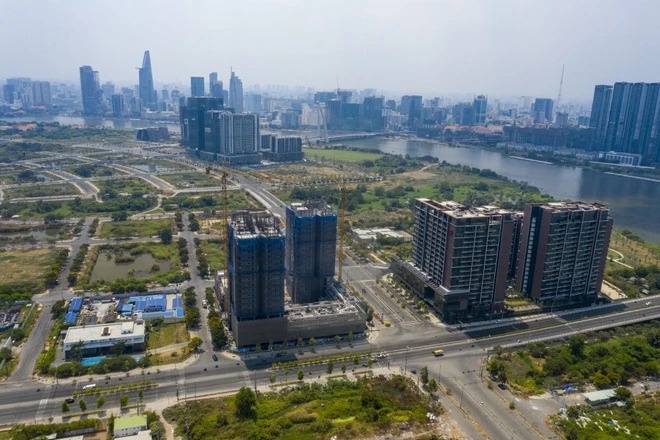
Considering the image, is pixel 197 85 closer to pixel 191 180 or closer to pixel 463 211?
pixel 191 180

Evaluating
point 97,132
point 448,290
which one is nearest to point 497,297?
point 448,290

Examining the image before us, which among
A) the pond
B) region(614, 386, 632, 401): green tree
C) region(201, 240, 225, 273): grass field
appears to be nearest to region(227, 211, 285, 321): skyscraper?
region(201, 240, 225, 273): grass field

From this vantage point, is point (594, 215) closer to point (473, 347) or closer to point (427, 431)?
point (473, 347)

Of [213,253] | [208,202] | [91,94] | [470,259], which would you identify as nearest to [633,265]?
[470,259]

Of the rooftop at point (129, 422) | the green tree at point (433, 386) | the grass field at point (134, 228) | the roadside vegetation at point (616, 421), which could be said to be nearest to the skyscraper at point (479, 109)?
the grass field at point (134, 228)

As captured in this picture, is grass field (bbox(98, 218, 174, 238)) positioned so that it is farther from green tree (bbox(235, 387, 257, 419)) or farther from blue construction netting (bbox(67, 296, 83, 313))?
green tree (bbox(235, 387, 257, 419))

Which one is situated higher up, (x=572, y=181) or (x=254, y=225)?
(x=254, y=225)

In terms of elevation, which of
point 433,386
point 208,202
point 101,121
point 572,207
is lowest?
point 433,386
